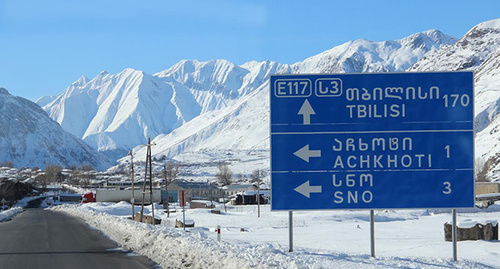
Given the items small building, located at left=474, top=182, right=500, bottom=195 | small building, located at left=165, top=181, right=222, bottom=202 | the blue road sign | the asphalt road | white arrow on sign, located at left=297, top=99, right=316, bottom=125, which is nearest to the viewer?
the blue road sign

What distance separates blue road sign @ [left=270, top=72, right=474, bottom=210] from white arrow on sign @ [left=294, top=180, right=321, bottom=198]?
0.03 m

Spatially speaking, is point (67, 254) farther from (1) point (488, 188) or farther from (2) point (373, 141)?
(1) point (488, 188)

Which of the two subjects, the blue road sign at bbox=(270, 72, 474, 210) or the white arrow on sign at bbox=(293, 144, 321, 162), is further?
the white arrow on sign at bbox=(293, 144, 321, 162)

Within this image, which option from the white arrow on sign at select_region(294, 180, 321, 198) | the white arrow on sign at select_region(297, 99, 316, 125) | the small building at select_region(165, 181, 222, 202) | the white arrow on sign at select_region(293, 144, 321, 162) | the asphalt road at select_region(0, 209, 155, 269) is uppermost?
the white arrow on sign at select_region(297, 99, 316, 125)

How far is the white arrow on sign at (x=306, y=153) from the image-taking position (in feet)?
56.6

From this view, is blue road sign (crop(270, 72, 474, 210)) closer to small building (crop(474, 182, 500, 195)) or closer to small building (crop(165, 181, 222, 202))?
small building (crop(474, 182, 500, 195))

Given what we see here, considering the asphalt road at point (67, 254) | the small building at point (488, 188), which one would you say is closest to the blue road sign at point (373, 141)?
the asphalt road at point (67, 254)

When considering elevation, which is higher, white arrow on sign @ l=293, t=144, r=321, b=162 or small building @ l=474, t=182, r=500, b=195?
white arrow on sign @ l=293, t=144, r=321, b=162

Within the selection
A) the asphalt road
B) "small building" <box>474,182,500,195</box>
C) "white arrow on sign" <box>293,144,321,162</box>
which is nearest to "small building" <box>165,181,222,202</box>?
"small building" <box>474,182,500,195</box>

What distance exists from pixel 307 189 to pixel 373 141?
92.0 inches

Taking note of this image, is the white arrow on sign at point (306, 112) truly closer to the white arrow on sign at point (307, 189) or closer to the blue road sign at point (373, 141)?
the blue road sign at point (373, 141)

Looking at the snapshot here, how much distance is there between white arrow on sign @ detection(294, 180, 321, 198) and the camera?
1714 cm

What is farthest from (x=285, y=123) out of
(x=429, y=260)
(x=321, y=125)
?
(x=429, y=260)

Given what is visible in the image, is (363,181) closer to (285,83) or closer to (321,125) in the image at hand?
(321,125)
